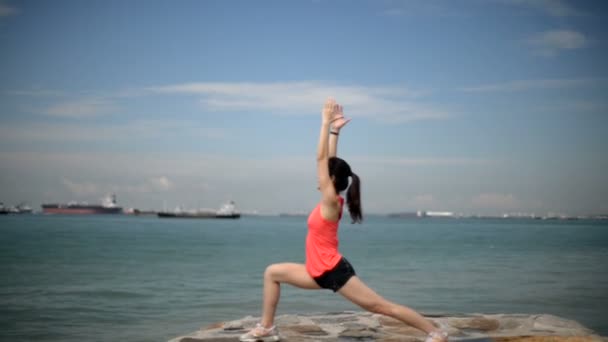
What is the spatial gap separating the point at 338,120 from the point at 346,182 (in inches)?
23.5

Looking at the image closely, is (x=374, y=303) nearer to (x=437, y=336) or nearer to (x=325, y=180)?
(x=437, y=336)

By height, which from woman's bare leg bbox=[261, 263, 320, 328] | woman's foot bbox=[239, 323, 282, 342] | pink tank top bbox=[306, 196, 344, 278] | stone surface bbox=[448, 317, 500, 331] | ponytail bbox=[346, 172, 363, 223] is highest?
ponytail bbox=[346, 172, 363, 223]

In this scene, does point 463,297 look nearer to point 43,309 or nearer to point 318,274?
point 43,309

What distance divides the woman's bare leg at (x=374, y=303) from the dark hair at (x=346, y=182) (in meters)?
0.64

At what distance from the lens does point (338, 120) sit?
5402 millimetres

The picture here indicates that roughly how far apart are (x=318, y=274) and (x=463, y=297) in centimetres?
1135

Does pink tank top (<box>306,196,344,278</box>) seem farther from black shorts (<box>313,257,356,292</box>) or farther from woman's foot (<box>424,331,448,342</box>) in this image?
woman's foot (<box>424,331,448,342</box>)

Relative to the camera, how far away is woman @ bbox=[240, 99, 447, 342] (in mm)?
5156

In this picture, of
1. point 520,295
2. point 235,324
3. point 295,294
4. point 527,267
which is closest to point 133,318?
point 295,294

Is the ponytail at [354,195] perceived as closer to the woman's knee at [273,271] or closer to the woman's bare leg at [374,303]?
the woman's bare leg at [374,303]

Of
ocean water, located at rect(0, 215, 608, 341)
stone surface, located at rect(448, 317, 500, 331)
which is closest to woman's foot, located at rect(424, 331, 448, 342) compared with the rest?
stone surface, located at rect(448, 317, 500, 331)

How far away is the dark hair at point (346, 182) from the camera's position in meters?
5.16

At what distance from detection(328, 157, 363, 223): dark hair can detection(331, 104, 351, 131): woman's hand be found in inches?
13.7

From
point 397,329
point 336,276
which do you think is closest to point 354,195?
point 336,276
